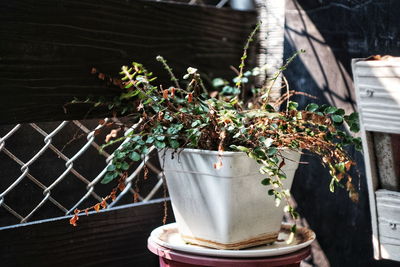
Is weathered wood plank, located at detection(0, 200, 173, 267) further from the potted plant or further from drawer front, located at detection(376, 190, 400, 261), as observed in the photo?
drawer front, located at detection(376, 190, 400, 261)

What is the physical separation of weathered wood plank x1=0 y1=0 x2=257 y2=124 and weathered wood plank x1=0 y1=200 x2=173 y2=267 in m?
0.25

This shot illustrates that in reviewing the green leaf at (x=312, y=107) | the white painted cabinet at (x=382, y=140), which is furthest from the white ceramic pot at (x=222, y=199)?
the white painted cabinet at (x=382, y=140)

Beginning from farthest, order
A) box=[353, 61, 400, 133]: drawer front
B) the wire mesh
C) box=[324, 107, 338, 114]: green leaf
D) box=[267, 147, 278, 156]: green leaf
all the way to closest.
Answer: the wire mesh, box=[324, 107, 338, 114]: green leaf, box=[267, 147, 278, 156]: green leaf, box=[353, 61, 400, 133]: drawer front

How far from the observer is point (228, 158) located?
4.04 ft

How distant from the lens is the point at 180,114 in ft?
4.40

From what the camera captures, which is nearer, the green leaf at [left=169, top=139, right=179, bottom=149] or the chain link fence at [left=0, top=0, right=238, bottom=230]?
the green leaf at [left=169, top=139, right=179, bottom=149]

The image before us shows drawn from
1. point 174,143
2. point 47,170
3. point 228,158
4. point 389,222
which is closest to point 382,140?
point 389,222

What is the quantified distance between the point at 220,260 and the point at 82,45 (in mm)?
607

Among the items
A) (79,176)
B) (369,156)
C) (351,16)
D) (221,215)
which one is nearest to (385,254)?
(369,156)

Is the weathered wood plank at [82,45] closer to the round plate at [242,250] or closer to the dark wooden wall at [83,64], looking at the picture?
the dark wooden wall at [83,64]

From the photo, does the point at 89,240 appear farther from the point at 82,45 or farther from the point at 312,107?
the point at 312,107

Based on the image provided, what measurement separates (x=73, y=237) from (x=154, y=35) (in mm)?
543

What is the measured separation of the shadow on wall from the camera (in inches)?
55.9

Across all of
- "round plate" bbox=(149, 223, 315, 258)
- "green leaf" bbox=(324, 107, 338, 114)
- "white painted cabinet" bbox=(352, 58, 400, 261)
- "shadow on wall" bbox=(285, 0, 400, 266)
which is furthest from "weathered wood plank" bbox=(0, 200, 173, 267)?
"white painted cabinet" bbox=(352, 58, 400, 261)
